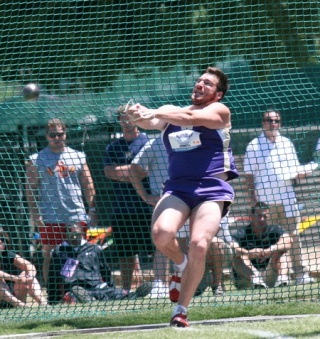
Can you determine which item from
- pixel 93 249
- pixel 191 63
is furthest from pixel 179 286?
pixel 191 63

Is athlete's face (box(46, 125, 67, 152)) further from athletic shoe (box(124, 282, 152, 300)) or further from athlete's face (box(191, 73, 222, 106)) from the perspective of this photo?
athlete's face (box(191, 73, 222, 106))

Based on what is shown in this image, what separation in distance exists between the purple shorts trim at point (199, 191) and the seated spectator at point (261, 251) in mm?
2677

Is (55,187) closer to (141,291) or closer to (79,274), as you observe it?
(79,274)

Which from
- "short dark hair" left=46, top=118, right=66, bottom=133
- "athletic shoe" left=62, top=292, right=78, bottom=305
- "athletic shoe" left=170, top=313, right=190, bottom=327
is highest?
"short dark hair" left=46, top=118, right=66, bottom=133

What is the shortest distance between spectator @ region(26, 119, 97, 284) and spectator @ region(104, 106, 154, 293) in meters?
0.29

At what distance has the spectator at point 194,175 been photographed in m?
6.41

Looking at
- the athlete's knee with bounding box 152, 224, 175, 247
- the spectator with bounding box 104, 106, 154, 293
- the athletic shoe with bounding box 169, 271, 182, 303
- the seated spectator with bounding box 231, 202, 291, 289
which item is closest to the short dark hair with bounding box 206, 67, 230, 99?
the athlete's knee with bounding box 152, 224, 175, 247

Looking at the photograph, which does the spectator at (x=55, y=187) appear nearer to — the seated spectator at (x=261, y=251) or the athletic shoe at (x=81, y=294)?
the athletic shoe at (x=81, y=294)

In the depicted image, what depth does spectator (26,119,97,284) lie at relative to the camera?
908 centimetres

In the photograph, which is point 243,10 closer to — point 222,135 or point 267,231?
point 267,231

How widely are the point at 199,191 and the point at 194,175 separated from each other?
0.12m

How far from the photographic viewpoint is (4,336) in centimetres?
691

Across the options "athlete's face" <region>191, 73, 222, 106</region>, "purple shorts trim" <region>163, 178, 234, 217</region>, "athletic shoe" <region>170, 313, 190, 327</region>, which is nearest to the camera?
"athletic shoe" <region>170, 313, 190, 327</region>

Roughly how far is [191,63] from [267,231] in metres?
1.79
